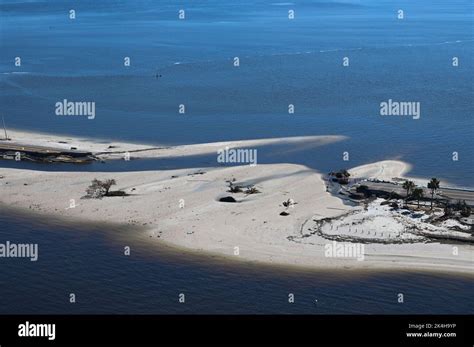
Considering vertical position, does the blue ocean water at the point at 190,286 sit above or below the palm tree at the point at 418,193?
below

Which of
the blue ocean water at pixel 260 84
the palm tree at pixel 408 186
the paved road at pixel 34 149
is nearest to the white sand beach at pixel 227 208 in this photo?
the paved road at pixel 34 149

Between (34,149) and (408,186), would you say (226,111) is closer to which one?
(34,149)

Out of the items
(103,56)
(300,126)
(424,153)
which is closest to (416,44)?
(103,56)

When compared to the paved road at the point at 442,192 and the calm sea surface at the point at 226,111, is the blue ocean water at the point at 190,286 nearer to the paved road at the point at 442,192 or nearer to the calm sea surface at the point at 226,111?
the calm sea surface at the point at 226,111

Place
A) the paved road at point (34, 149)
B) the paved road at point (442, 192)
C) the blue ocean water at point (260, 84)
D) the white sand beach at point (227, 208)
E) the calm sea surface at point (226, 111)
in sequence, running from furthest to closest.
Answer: the blue ocean water at point (260, 84) → the paved road at point (34, 149) → the paved road at point (442, 192) → the white sand beach at point (227, 208) → the calm sea surface at point (226, 111)

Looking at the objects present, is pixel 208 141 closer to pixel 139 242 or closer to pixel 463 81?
pixel 139 242

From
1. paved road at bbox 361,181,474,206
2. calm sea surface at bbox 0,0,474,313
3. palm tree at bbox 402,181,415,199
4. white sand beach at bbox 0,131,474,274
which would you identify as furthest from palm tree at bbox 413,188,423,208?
calm sea surface at bbox 0,0,474,313

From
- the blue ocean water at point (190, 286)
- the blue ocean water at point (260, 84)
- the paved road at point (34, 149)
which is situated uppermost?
the blue ocean water at point (260, 84)
